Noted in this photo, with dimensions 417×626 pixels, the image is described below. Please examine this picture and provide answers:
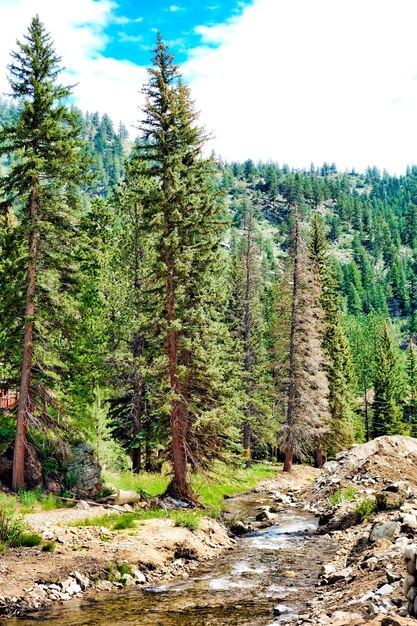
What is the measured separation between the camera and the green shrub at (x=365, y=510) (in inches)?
770

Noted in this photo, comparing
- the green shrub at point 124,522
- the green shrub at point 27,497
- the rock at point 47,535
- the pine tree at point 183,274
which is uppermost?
the pine tree at point 183,274

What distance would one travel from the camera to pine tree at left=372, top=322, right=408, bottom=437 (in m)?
69.6

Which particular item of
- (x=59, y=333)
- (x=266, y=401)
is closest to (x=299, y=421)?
(x=266, y=401)

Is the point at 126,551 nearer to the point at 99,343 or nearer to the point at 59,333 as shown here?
the point at 59,333

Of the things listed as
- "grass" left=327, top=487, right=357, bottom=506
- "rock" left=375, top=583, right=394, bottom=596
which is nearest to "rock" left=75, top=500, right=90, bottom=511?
"rock" left=375, top=583, right=394, bottom=596

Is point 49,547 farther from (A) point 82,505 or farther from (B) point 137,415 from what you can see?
(B) point 137,415

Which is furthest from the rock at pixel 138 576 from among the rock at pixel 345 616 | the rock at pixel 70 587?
the rock at pixel 345 616

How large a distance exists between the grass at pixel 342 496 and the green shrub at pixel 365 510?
3.77 metres

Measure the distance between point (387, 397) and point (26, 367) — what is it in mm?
61278

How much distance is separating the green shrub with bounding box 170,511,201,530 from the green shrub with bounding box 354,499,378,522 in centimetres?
640

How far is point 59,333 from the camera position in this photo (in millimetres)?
20891

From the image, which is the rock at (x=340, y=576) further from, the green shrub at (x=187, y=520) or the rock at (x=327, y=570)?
the green shrub at (x=187, y=520)

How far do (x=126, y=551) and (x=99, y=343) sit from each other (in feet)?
50.8

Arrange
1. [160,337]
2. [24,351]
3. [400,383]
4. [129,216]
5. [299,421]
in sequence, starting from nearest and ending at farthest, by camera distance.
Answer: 1. [24,351]
2. [160,337]
3. [129,216]
4. [299,421]
5. [400,383]
